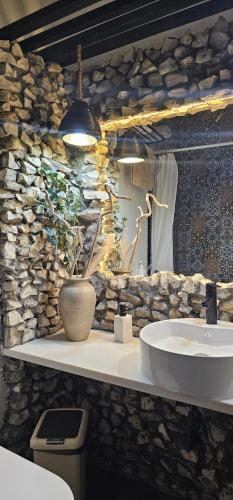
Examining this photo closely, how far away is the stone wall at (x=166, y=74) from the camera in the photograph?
1.65 meters

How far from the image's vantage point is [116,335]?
6.10ft

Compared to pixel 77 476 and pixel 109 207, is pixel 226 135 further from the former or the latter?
pixel 77 476

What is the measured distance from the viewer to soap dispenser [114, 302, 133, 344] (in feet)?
5.99

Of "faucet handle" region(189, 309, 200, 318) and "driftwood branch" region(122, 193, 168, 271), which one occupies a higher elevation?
"driftwood branch" region(122, 193, 168, 271)

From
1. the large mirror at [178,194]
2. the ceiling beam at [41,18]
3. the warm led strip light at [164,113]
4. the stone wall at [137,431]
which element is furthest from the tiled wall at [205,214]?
the ceiling beam at [41,18]

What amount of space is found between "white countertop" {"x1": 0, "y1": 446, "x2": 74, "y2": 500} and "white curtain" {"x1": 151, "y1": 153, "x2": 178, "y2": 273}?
45.9 inches

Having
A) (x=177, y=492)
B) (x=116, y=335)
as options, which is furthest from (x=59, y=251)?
(x=177, y=492)

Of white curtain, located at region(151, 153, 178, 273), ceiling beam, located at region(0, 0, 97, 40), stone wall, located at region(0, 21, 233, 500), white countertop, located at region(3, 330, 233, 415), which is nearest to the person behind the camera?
white countertop, located at region(3, 330, 233, 415)

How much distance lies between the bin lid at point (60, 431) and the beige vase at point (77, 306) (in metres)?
0.42

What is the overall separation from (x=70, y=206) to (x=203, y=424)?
1.44m

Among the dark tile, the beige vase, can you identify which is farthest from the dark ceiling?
the dark tile

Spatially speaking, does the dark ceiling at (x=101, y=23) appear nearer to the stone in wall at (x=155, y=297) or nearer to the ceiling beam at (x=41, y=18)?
the ceiling beam at (x=41, y=18)

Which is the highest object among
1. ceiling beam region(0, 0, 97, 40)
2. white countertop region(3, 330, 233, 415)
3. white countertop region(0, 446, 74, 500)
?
ceiling beam region(0, 0, 97, 40)

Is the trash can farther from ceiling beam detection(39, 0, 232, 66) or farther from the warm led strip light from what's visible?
ceiling beam detection(39, 0, 232, 66)
